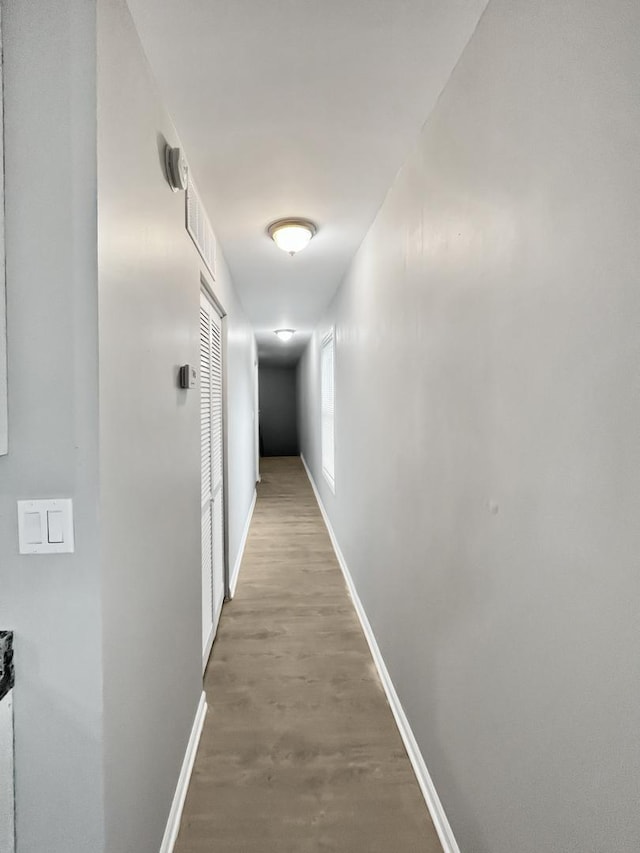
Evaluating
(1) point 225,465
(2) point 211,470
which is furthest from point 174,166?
(1) point 225,465

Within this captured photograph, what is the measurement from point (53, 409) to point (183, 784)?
1483 millimetres

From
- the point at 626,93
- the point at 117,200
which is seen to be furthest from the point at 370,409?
the point at 626,93

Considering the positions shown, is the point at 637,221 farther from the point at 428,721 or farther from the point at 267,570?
the point at 267,570

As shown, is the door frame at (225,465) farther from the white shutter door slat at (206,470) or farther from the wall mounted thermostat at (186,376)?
the wall mounted thermostat at (186,376)

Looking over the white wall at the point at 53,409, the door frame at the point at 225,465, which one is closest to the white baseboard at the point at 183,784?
the white wall at the point at 53,409

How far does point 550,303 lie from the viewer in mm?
818

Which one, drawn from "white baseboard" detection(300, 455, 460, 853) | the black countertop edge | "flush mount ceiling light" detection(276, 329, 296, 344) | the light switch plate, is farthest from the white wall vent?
"flush mount ceiling light" detection(276, 329, 296, 344)

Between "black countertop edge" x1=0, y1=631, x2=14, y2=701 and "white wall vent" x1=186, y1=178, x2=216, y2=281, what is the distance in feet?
4.90

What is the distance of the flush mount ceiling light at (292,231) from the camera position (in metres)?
2.25

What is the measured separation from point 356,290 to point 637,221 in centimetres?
227

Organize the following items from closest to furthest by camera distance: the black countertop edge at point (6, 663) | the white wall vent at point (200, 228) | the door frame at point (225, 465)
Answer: the black countertop edge at point (6, 663)
the white wall vent at point (200, 228)
the door frame at point (225, 465)

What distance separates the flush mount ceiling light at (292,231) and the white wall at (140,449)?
2.49ft

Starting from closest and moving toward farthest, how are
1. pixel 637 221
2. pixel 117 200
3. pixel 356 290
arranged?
pixel 637 221 < pixel 117 200 < pixel 356 290

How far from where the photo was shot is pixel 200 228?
1.96 m
